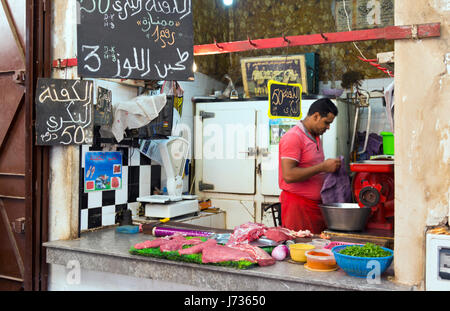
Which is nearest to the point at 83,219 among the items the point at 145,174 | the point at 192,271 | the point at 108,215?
the point at 108,215

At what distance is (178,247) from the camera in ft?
8.95

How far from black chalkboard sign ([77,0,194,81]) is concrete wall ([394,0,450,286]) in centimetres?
137

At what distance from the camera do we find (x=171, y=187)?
4.28 m

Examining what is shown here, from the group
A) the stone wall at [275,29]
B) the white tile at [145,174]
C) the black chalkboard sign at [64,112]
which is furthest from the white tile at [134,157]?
the stone wall at [275,29]

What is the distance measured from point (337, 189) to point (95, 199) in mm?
2001

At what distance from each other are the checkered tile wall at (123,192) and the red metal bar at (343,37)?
1.36 meters

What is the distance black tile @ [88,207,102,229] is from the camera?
355cm

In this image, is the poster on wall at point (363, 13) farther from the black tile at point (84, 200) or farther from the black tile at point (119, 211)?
the black tile at point (84, 200)

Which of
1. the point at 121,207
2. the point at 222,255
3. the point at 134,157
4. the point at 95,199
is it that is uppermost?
the point at 134,157

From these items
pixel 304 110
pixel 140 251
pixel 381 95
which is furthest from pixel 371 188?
pixel 381 95

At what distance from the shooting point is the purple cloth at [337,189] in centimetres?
355

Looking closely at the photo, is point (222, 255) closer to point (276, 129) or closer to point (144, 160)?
point (144, 160)

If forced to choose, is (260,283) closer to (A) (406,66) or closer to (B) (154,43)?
(A) (406,66)
